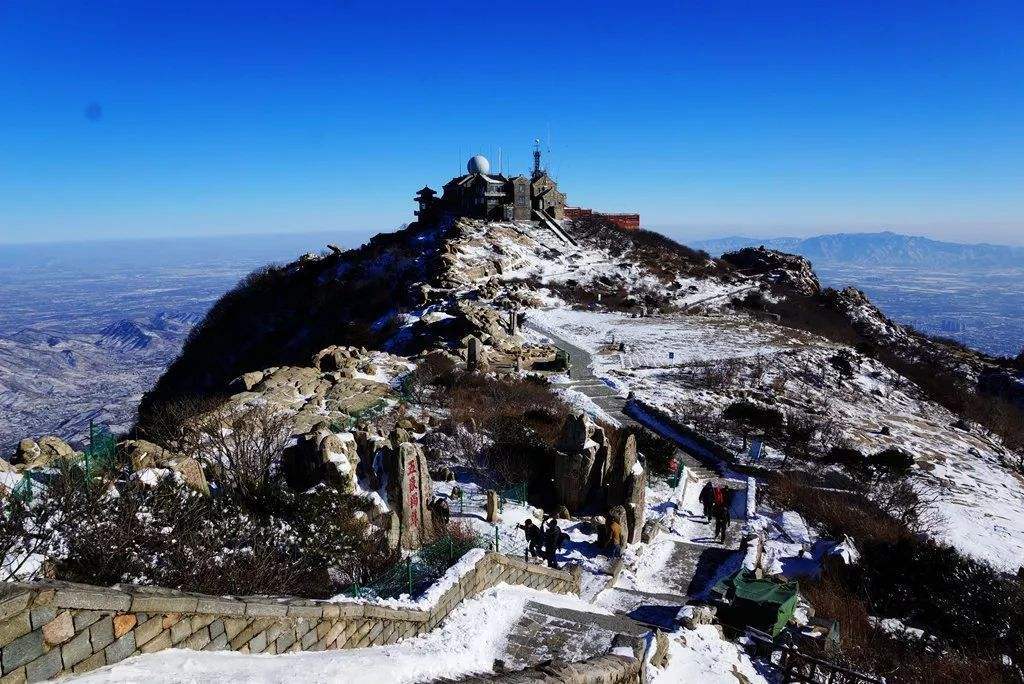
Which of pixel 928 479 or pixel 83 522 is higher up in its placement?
pixel 83 522

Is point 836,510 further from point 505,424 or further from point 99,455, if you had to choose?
point 99,455

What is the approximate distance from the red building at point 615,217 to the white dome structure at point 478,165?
1112cm

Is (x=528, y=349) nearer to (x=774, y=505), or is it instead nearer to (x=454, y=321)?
(x=454, y=321)

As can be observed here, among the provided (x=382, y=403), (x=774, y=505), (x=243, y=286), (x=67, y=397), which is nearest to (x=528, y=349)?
(x=382, y=403)

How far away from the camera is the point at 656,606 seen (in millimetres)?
11438

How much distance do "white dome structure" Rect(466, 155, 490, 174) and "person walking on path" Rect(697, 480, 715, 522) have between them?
2153 inches

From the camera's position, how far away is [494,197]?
62.6m

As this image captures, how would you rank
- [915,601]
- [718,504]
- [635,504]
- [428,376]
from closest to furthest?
[915,601] < [635,504] < [718,504] < [428,376]

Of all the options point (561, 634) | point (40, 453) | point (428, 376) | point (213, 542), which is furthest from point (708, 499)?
point (40, 453)

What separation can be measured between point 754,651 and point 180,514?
9527mm

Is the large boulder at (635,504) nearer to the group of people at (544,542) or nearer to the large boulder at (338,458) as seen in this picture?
the group of people at (544,542)

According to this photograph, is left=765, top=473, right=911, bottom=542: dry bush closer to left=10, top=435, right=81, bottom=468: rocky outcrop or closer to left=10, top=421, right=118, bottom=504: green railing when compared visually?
left=10, top=421, right=118, bottom=504: green railing

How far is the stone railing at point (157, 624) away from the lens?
4.27 metres

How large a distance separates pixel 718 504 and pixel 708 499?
881 millimetres
